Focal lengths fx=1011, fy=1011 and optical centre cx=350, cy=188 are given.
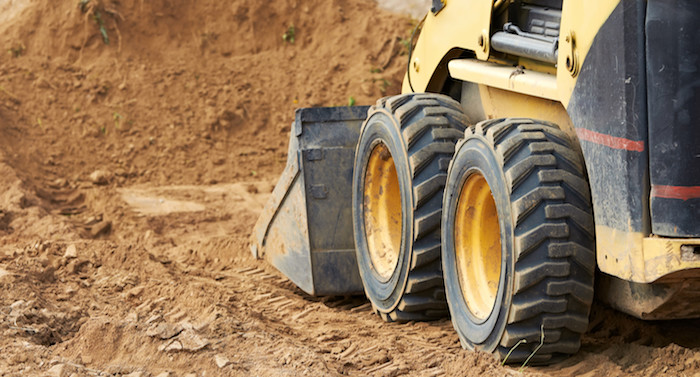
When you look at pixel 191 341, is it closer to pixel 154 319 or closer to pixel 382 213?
pixel 154 319

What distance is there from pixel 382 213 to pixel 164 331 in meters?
1.64

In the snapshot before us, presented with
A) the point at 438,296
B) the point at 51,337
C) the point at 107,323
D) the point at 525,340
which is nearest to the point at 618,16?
the point at 525,340

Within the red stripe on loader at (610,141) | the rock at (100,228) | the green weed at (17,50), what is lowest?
the rock at (100,228)

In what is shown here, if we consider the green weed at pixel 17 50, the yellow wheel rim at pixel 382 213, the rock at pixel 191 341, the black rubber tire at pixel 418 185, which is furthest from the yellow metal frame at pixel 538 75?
the green weed at pixel 17 50

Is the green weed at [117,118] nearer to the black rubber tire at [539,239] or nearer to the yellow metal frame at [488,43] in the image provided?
the yellow metal frame at [488,43]

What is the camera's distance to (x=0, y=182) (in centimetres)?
941

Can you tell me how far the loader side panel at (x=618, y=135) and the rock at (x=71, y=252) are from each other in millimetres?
4179

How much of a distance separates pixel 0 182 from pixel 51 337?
15.5 feet

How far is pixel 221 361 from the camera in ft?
14.7

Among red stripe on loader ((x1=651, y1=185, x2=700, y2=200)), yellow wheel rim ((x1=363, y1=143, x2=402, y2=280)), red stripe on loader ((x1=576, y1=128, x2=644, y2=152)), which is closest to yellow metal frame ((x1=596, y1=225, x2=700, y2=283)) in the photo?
red stripe on loader ((x1=651, y1=185, x2=700, y2=200))

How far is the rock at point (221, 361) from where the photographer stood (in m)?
4.46

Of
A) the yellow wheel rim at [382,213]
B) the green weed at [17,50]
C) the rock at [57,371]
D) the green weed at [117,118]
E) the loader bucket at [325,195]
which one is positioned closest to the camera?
the rock at [57,371]

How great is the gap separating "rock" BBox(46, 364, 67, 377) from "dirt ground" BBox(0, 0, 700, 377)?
0.01 m

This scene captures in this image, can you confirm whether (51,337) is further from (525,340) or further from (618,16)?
(618,16)
